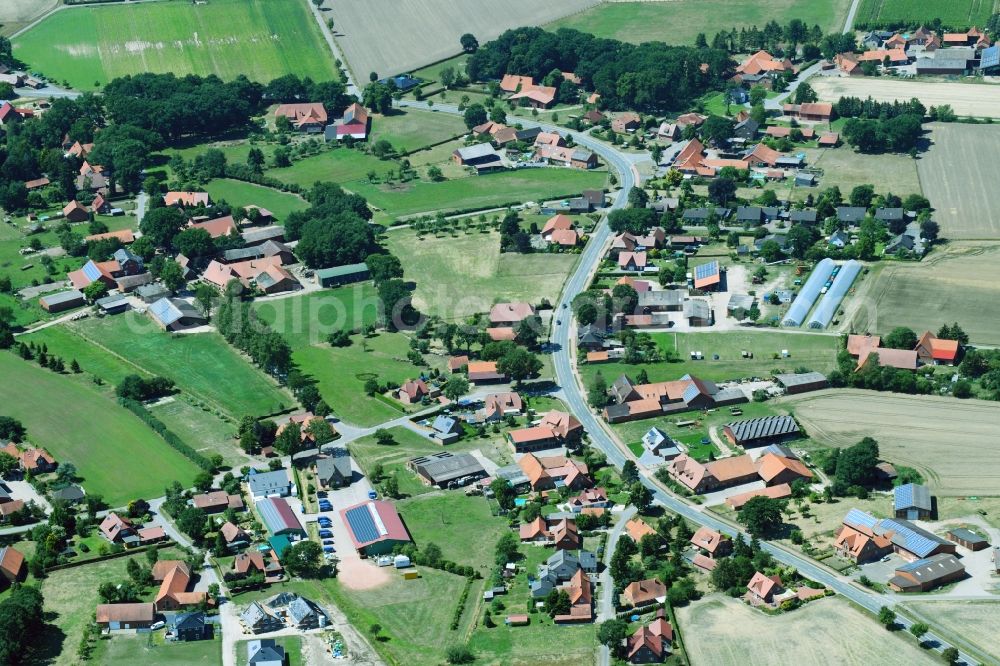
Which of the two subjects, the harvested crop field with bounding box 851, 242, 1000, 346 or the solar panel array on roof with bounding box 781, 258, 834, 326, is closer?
the harvested crop field with bounding box 851, 242, 1000, 346

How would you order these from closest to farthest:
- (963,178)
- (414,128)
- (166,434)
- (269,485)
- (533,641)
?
1. (533,641)
2. (269,485)
3. (166,434)
4. (963,178)
5. (414,128)

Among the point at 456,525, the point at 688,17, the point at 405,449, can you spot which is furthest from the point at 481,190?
the point at 456,525

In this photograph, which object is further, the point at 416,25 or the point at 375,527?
the point at 416,25

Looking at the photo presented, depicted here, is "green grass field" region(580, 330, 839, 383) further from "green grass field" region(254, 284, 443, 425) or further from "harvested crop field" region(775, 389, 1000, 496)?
"green grass field" region(254, 284, 443, 425)

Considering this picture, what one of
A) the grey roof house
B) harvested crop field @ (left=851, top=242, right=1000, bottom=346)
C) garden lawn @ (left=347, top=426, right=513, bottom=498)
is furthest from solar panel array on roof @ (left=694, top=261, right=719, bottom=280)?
the grey roof house

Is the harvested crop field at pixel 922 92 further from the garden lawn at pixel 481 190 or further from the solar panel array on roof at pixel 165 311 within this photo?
the solar panel array on roof at pixel 165 311

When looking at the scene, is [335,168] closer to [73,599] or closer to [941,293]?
[941,293]

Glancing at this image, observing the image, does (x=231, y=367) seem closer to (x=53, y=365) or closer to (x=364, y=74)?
(x=53, y=365)

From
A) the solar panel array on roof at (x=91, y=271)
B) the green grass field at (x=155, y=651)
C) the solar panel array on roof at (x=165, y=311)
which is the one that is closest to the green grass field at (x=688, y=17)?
the solar panel array on roof at (x=91, y=271)
